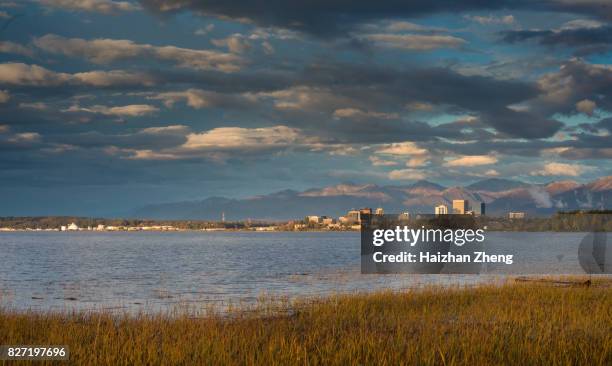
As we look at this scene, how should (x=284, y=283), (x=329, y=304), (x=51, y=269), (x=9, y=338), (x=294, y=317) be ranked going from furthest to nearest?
(x=51, y=269)
(x=284, y=283)
(x=329, y=304)
(x=294, y=317)
(x=9, y=338)

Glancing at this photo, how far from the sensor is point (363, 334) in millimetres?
24656

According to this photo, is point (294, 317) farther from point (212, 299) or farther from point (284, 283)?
point (284, 283)

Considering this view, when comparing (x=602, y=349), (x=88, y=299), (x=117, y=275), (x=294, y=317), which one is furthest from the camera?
(x=117, y=275)

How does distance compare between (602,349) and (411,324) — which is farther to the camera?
(411,324)

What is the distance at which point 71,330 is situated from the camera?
24719 mm

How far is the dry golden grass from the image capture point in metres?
19.4

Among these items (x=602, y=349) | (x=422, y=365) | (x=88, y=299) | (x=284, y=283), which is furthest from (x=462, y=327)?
(x=284, y=283)

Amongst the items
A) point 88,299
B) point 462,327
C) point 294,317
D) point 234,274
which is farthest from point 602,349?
point 234,274

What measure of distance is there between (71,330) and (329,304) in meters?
14.4

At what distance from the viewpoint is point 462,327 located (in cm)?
2588

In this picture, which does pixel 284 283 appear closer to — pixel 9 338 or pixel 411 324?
pixel 411 324

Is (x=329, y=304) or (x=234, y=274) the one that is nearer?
(x=329, y=304)

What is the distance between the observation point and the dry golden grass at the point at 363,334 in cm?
1939

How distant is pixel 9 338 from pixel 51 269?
6160cm
